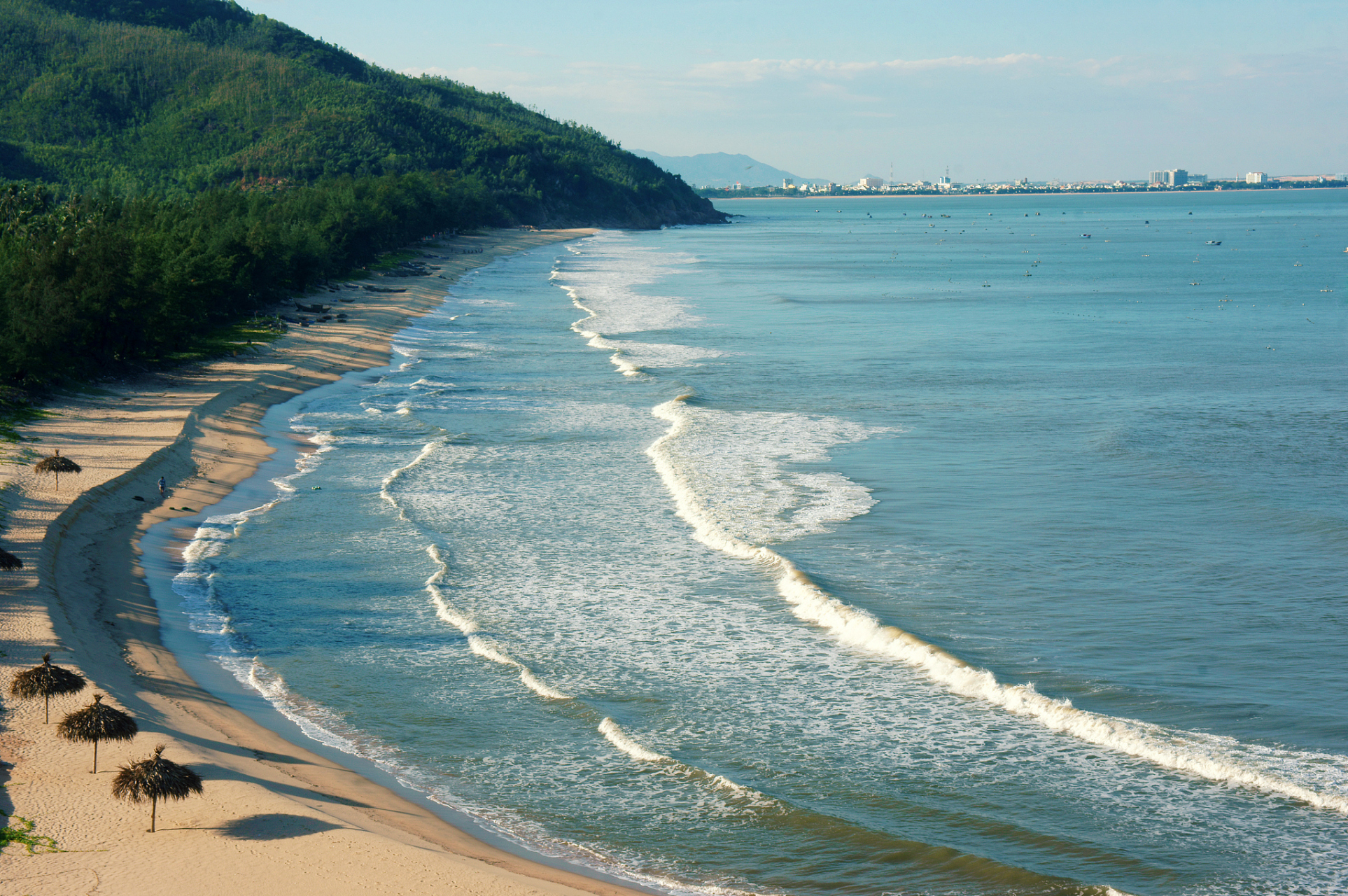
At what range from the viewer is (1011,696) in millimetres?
16594

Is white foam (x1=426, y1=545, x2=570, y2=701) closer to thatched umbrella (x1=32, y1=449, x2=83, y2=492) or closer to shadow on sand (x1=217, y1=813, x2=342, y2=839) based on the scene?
shadow on sand (x1=217, y1=813, x2=342, y2=839)

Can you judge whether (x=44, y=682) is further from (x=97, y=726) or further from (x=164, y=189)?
(x=164, y=189)

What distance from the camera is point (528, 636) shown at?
19.4 metres

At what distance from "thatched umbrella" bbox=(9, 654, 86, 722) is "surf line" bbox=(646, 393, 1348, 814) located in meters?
11.7

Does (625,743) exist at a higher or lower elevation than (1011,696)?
lower

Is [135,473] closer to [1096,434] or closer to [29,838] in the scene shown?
[29,838]

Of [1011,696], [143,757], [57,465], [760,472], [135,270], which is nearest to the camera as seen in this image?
[143,757]

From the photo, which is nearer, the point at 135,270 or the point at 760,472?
the point at 760,472

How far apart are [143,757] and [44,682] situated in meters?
1.67

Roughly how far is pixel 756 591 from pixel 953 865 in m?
9.41

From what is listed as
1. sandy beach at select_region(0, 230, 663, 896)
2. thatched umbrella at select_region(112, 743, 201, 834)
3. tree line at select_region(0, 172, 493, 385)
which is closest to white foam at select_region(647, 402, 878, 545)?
sandy beach at select_region(0, 230, 663, 896)

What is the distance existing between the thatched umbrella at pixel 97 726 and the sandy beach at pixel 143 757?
47 centimetres

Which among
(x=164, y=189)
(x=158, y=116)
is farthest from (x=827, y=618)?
(x=158, y=116)

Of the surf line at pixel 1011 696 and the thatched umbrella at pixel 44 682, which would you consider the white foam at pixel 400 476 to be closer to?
the surf line at pixel 1011 696
